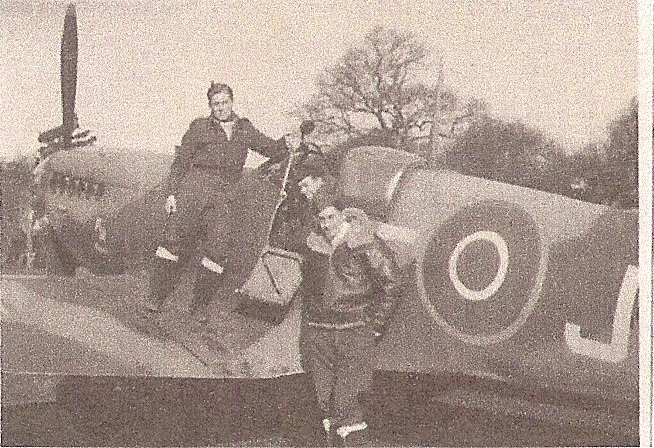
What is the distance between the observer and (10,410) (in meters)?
2.19

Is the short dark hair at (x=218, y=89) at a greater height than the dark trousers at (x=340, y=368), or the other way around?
the short dark hair at (x=218, y=89)

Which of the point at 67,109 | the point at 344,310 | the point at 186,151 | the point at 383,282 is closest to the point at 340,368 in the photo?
the point at 344,310

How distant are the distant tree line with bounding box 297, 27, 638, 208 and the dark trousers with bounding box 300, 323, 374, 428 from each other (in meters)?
0.49

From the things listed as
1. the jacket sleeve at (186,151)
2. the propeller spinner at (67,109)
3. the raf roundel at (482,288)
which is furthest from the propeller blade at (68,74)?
the raf roundel at (482,288)

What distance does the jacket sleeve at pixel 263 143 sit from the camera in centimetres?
218

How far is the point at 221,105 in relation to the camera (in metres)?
2.18

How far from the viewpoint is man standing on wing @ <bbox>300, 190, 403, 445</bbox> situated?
7.09 ft

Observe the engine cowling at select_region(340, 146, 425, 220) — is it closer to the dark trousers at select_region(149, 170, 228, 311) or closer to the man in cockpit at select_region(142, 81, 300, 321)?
the man in cockpit at select_region(142, 81, 300, 321)

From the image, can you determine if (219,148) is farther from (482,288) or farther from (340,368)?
(482,288)

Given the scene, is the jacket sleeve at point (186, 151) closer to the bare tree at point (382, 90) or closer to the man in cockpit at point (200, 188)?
the man in cockpit at point (200, 188)

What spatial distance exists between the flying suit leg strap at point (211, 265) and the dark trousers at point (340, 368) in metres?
0.28

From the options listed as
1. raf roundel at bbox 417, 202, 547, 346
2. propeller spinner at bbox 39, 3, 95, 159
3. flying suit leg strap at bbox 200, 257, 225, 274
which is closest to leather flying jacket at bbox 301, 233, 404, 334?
raf roundel at bbox 417, 202, 547, 346

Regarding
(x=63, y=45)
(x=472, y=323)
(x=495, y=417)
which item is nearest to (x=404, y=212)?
(x=472, y=323)

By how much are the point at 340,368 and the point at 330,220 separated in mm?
406
